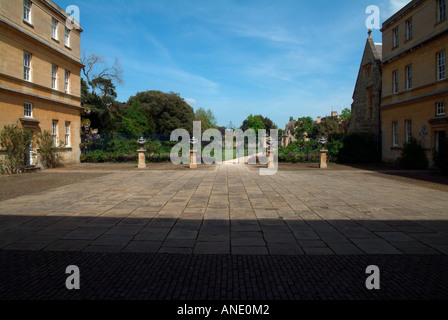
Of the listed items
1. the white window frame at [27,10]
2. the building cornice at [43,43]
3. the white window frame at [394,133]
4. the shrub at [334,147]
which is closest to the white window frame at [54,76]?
the building cornice at [43,43]

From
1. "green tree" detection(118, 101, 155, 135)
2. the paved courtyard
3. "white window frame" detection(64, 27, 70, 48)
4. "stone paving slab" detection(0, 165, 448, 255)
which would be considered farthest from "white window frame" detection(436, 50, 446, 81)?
"green tree" detection(118, 101, 155, 135)

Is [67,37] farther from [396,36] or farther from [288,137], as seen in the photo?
[288,137]

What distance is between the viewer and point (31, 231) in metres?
5.27

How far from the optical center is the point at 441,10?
632 inches

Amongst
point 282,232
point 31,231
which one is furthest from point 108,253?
point 282,232

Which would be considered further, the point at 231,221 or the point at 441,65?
the point at 441,65

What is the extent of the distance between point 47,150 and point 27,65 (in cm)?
495

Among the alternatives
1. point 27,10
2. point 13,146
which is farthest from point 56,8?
point 13,146

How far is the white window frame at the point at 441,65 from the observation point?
52.1 feet

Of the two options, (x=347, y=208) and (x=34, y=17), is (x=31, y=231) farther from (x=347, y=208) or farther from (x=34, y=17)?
(x=34, y=17)

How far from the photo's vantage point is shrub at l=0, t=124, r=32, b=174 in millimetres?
14234

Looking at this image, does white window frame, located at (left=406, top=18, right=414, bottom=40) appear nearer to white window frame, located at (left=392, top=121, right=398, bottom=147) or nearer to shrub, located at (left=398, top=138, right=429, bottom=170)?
white window frame, located at (left=392, top=121, right=398, bottom=147)

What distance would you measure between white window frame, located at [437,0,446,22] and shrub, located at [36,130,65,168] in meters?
23.5

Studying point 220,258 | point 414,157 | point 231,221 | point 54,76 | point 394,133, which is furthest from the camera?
point 394,133
